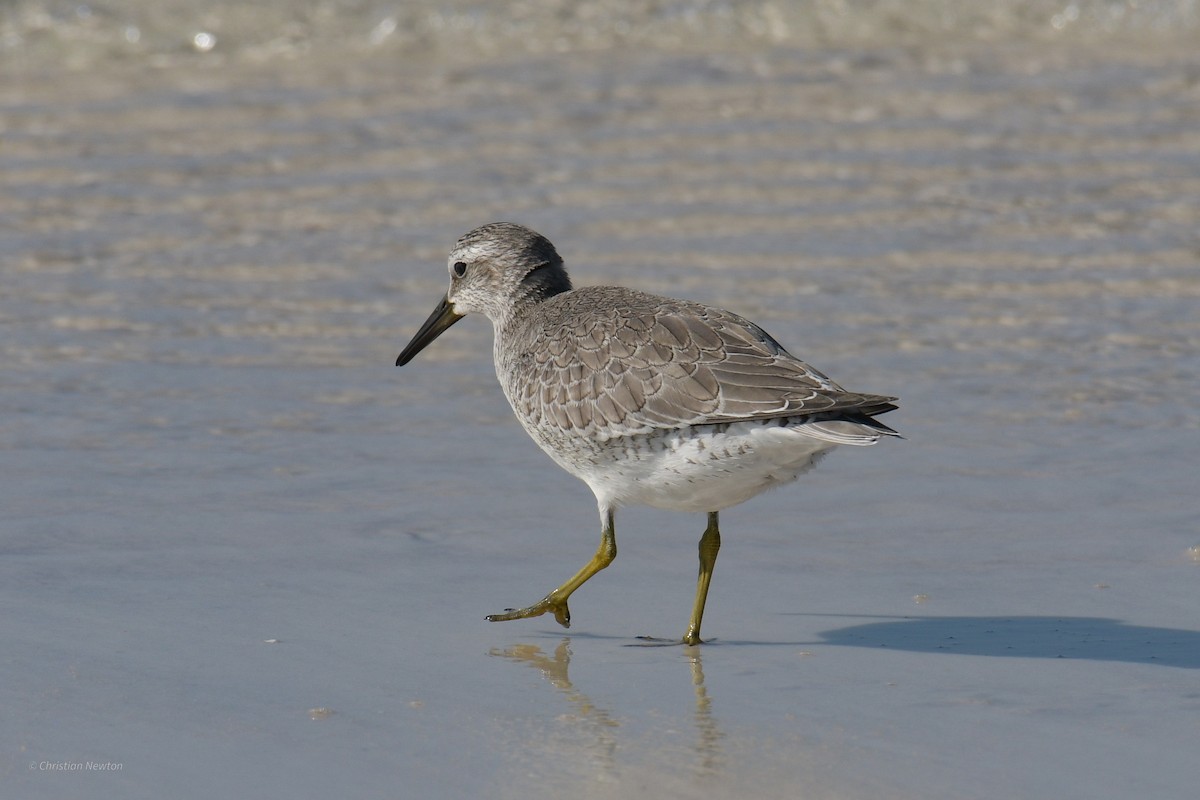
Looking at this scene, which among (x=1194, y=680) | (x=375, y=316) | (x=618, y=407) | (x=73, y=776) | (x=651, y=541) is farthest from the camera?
(x=375, y=316)

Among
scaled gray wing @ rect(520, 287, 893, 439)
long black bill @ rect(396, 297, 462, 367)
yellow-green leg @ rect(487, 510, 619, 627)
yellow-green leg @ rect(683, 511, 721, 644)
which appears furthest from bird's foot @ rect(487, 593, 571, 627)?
long black bill @ rect(396, 297, 462, 367)

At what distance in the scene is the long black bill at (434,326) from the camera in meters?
7.45

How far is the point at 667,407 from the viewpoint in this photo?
5777 mm

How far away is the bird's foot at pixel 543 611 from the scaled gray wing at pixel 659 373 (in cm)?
58

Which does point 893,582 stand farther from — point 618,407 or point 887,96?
point 887,96

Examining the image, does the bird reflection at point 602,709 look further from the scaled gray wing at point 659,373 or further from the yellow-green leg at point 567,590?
the scaled gray wing at point 659,373

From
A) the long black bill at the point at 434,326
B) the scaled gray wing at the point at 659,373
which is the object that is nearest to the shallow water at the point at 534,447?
the long black bill at the point at 434,326

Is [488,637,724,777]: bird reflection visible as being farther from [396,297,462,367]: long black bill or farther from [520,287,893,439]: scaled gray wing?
[396,297,462,367]: long black bill

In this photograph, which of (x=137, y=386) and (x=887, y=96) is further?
(x=887, y=96)

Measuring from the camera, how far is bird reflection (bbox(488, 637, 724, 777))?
471 cm

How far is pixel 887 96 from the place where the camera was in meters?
13.7

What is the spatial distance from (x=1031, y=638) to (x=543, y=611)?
1.60 m

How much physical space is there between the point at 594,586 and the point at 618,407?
78 cm

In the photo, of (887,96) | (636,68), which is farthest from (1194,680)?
(636,68)
